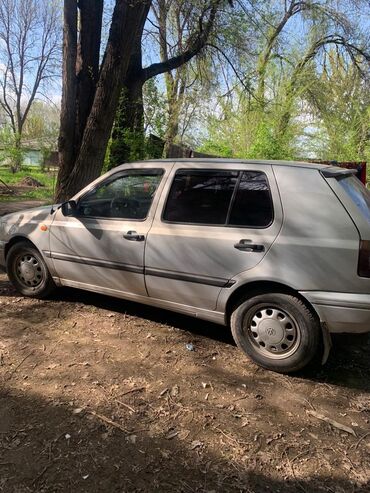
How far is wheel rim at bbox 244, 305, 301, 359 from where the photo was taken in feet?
11.1

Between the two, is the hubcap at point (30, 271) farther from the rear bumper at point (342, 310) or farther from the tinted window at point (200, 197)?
the rear bumper at point (342, 310)

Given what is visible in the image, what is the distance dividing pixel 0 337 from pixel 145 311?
1.49 meters

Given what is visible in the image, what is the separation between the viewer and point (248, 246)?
3.41m

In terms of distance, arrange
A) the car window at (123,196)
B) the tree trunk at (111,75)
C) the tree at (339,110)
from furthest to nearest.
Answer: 1. the tree at (339,110)
2. the tree trunk at (111,75)
3. the car window at (123,196)

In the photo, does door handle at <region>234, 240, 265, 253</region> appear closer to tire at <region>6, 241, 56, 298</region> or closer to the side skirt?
the side skirt

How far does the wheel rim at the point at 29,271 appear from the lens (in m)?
4.81

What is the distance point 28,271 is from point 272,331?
9.64 feet

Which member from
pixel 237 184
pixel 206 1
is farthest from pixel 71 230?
pixel 206 1

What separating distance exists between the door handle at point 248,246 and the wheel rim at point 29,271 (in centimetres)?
248

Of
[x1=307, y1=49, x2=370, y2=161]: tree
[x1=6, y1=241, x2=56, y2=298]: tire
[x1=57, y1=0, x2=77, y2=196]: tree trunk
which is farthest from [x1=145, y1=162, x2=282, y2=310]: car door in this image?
[x1=307, y1=49, x2=370, y2=161]: tree

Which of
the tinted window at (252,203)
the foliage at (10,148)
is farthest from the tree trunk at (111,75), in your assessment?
the foliage at (10,148)

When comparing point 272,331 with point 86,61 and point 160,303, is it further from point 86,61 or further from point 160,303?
point 86,61

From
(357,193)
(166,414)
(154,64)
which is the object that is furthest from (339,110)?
(166,414)

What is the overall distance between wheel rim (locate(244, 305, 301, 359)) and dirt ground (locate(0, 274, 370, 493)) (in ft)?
0.70
